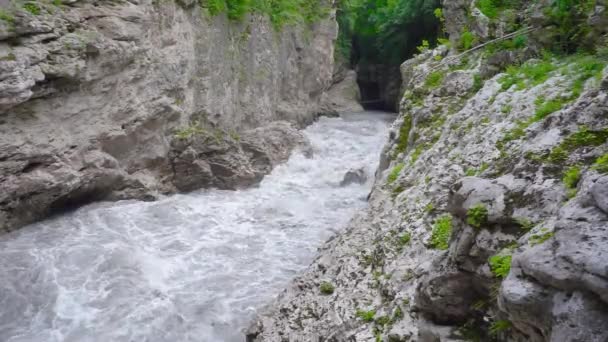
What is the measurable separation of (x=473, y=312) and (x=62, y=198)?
10261mm

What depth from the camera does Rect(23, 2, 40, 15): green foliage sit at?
34.2 ft

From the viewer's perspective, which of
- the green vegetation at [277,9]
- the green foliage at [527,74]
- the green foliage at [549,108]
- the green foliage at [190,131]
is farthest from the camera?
the green vegetation at [277,9]

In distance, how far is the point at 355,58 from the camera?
3634 cm

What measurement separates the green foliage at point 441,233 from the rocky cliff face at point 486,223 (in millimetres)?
14

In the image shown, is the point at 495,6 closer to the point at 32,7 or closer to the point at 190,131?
the point at 32,7

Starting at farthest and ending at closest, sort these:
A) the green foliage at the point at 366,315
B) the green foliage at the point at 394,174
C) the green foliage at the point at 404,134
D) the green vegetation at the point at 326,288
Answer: the green foliage at the point at 404,134 < the green foliage at the point at 394,174 < the green vegetation at the point at 326,288 < the green foliage at the point at 366,315

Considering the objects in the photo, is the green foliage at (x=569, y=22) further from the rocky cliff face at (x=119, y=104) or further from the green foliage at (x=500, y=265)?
the rocky cliff face at (x=119, y=104)

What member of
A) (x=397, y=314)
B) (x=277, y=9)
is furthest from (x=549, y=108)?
(x=277, y=9)

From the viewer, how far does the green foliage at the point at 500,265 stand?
11.3 ft

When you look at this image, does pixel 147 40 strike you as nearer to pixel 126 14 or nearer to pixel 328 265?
pixel 126 14

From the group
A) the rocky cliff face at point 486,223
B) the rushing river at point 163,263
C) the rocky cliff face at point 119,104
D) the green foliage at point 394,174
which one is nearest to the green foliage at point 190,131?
the rocky cliff face at point 119,104

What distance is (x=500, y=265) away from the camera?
352 centimetres

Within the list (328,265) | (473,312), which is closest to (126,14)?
(328,265)

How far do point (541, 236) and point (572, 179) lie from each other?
0.62 metres
